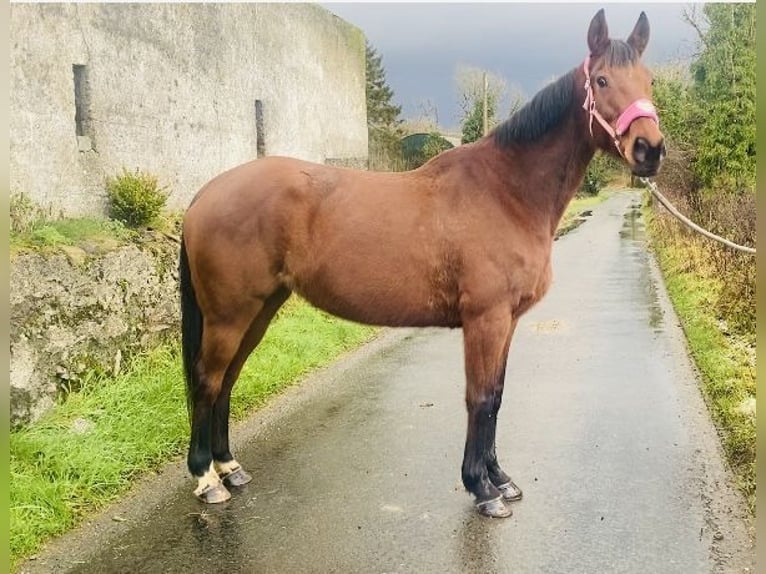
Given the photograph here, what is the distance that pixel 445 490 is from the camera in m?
3.74

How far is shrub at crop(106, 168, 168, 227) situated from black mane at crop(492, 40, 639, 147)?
13.0 ft

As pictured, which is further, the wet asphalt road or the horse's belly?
the horse's belly

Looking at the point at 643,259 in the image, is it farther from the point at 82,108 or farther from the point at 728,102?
the point at 82,108

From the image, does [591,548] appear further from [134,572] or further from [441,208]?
[134,572]

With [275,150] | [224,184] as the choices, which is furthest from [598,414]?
[275,150]

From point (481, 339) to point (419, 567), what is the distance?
1.16m

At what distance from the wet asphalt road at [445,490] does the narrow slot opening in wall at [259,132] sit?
5.04 m

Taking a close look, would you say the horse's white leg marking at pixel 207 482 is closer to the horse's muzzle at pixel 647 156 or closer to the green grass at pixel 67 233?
the green grass at pixel 67 233

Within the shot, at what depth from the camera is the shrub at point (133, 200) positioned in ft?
21.0

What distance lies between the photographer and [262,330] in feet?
13.2

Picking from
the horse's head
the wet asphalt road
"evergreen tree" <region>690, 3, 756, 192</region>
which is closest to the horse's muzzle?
the horse's head

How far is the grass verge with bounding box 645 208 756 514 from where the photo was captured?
400 cm

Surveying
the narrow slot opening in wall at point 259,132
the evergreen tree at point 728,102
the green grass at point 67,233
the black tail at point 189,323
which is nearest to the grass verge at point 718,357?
the black tail at point 189,323

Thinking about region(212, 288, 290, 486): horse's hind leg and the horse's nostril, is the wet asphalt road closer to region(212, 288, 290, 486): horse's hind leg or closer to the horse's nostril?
region(212, 288, 290, 486): horse's hind leg
